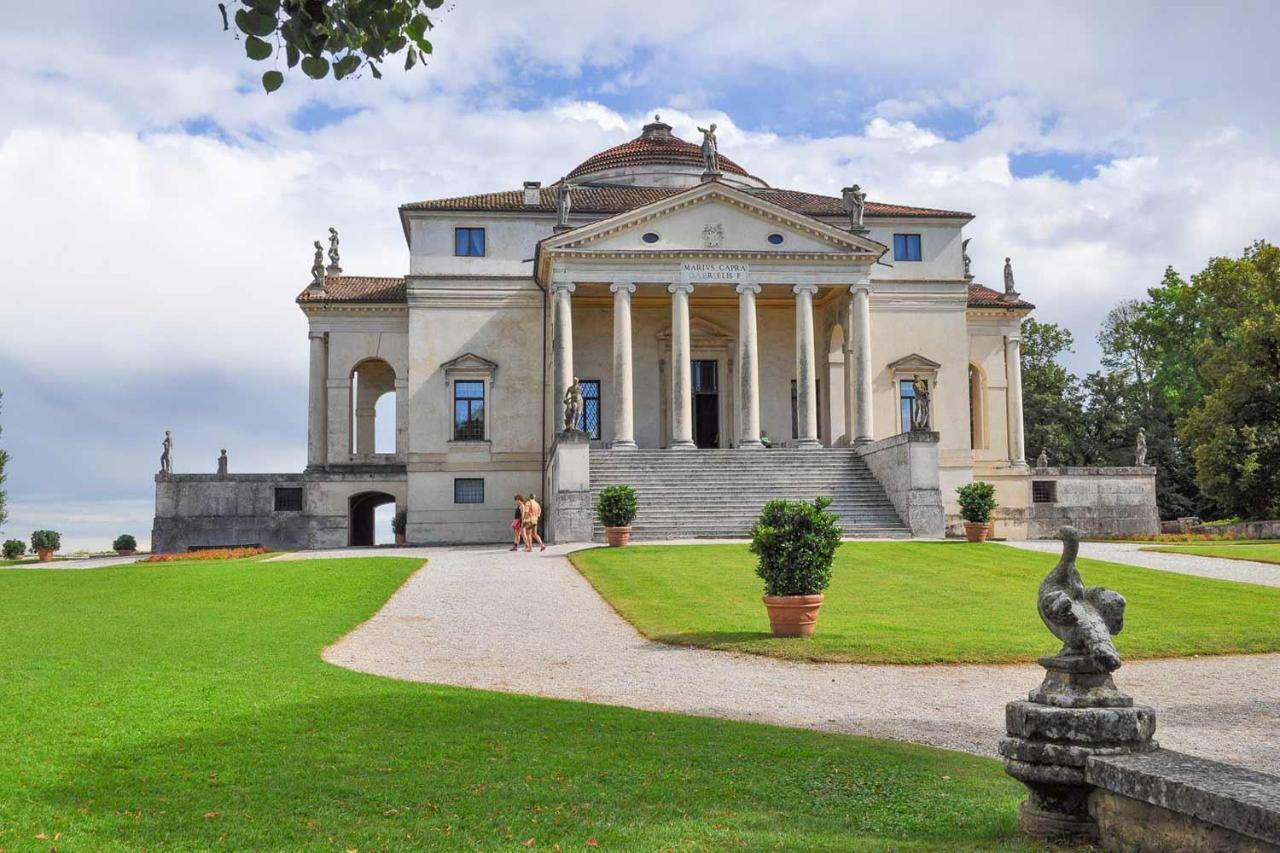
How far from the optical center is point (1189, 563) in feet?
94.1

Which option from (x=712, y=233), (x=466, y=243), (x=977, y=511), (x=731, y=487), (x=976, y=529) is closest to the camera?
(x=976, y=529)

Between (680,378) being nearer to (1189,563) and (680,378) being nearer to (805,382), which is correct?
(805,382)

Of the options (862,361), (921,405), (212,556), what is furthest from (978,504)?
(212,556)

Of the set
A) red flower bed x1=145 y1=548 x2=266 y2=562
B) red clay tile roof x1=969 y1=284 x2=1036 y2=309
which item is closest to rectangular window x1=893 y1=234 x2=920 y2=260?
red clay tile roof x1=969 y1=284 x2=1036 y2=309

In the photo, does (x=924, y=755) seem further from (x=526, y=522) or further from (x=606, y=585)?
(x=526, y=522)

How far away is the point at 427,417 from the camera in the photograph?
47.8 meters

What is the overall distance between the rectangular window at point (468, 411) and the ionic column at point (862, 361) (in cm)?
1541

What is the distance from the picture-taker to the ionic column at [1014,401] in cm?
5119

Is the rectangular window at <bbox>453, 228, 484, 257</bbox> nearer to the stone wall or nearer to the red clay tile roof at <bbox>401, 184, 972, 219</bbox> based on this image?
the red clay tile roof at <bbox>401, 184, 972, 219</bbox>

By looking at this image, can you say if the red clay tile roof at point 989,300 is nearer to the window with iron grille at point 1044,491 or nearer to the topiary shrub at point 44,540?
the window with iron grille at point 1044,491

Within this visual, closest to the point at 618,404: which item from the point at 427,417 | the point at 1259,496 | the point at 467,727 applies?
the point at 427,417

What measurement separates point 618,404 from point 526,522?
9.49 meters

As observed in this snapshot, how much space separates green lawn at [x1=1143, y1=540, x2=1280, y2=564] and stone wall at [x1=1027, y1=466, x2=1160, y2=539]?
10.5 m

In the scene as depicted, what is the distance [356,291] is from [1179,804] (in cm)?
4907
